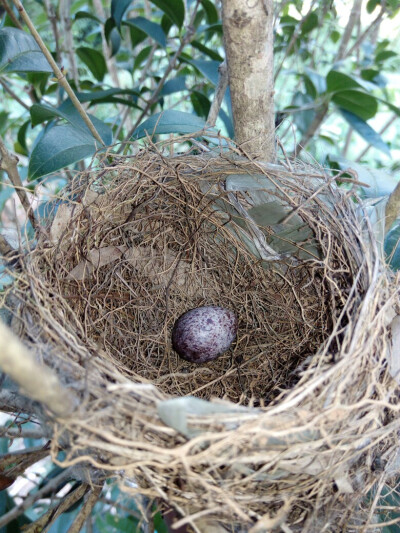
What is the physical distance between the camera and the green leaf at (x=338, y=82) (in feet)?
3.96

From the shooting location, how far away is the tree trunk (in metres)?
0.74

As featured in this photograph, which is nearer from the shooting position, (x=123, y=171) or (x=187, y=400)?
(x=187, y=400)

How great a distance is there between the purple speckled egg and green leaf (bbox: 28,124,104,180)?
0.39 m

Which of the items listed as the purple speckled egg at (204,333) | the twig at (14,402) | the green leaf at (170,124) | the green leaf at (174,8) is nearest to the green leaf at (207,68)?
the green leaf at (174,8)

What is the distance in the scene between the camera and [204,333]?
0.96 meters

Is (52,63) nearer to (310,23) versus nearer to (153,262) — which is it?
(153,262)

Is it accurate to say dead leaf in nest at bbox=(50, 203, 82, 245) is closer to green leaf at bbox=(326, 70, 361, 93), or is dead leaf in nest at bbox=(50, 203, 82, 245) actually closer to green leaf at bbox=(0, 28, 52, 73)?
green leaf at bbox=(0, 28, 52, 73)

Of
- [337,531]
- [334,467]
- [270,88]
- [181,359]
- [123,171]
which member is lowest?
[181,359]

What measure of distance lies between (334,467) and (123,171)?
643 mm

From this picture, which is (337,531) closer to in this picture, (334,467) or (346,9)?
(334,467)

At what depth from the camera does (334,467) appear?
0.57m

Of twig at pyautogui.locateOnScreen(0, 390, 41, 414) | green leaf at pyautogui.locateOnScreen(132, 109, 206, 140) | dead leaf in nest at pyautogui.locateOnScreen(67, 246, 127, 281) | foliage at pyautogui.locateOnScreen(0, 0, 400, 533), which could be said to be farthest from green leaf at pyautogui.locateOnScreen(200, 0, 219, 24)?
twig at pyautogui.locateOnScreen(0, 390, 41, 414)

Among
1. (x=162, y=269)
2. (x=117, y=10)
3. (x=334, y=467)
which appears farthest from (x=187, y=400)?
(x=117, y=10)

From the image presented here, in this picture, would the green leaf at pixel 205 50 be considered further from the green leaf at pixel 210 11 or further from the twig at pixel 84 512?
the twig at pixel 84 512
